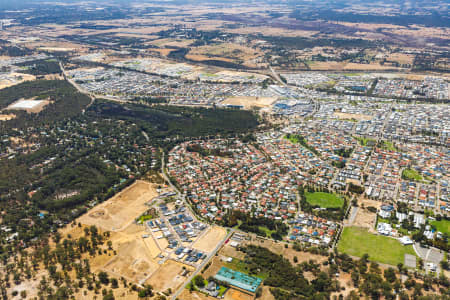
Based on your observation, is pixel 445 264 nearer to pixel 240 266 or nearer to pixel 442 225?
pixel 442 225

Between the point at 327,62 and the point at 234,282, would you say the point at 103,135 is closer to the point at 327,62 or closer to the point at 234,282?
the point at 234,282

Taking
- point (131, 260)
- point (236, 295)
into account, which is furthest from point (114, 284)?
point (236, 295)

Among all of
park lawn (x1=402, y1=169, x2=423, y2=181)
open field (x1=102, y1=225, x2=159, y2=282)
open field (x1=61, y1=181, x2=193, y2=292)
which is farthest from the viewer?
park lawn (x1=402, y1=169, x2=423, y2=181)

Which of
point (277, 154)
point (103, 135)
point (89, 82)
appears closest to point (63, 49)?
point (89, 82)

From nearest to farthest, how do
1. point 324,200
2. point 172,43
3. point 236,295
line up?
point 236,295 < point 324,200 < point 172,43

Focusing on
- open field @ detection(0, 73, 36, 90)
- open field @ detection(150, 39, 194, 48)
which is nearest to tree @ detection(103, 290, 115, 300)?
open field @ detection(0, 73, 36, 90)

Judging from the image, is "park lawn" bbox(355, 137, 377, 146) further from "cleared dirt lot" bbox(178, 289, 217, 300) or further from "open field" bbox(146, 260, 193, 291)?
"cleared dirt lot" bbox(178, 289, 217, 300)
